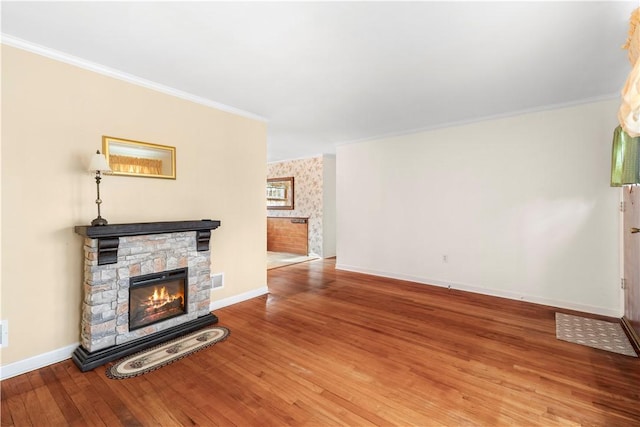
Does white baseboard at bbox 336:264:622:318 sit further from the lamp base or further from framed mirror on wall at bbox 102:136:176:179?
the lamp base

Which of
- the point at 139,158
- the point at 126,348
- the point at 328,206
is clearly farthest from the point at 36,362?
the point at 328,206

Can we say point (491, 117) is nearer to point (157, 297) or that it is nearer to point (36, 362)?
point (157, 297)

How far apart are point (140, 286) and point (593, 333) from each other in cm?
435

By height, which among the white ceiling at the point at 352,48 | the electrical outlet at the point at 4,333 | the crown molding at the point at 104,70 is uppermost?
the white ceiling at the point at 352,48

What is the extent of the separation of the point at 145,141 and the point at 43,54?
3.03ft

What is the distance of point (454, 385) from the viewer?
2.05 meters

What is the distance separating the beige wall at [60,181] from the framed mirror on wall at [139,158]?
0.20 feet

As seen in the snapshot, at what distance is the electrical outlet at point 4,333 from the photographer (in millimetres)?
2143

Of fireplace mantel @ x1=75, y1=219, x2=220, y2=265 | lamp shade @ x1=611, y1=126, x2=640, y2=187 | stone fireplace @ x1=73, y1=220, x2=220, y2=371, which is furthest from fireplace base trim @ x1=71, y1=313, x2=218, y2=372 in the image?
lamp shade @ x1=611, y1=126, x2=640, y2=187

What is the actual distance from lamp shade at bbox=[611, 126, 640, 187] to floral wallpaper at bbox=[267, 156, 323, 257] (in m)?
5.03

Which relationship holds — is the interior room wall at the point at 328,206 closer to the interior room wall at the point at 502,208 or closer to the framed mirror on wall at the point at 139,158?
the interior room wall at the point at 502,208

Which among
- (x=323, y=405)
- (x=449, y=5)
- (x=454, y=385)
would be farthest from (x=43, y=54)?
(x=454, y=385)

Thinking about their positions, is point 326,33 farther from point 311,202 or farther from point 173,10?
point 311,202

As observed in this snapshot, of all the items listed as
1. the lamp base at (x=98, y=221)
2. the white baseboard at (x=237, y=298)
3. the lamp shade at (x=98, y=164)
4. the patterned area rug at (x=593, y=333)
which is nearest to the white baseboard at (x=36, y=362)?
the lamp base at (x=98, y=221)
